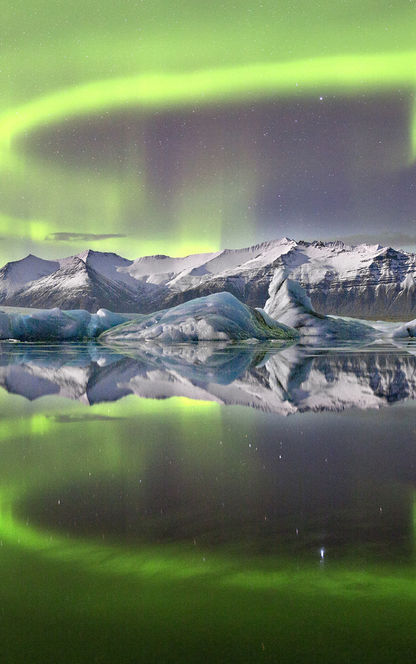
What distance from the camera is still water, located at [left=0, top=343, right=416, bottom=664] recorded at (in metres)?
2.15

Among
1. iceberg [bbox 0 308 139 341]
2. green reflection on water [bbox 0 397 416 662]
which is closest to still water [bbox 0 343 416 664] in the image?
green reflection on water [bbox 0 397 416 662]

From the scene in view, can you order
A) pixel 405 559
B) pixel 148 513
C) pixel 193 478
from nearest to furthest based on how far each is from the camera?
pixel 405 559 < pixel 148 513 < pixel 193 478

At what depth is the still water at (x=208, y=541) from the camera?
2.15 meters

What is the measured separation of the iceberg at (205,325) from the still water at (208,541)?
3387 cm

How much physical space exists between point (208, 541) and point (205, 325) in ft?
123

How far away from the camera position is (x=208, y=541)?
3.03m

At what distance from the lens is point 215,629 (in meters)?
2.19

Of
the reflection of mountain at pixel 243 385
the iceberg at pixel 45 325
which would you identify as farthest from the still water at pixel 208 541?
the iceberg at pixel 45 325

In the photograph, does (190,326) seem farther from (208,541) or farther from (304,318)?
(208,541)

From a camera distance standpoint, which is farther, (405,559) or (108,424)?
(108,424)

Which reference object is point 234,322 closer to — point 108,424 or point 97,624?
point 108,424

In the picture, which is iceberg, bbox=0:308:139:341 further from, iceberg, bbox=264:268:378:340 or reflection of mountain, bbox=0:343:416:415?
reflection of mountain, bbox=0:343:416:415

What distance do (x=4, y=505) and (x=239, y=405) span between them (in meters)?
4.99

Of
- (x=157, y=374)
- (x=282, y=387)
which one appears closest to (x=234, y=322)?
(x=157, y=374)
